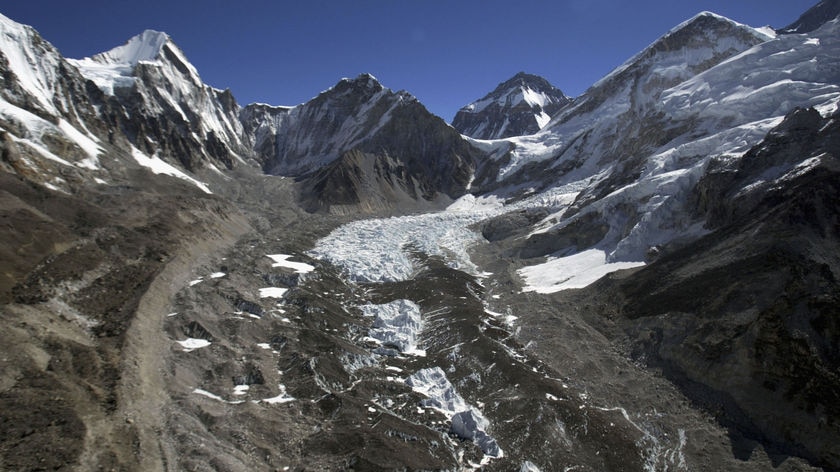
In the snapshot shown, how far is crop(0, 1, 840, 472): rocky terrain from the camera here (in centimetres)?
2119

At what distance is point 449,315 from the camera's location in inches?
1485

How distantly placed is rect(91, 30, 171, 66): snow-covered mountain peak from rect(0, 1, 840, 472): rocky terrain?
56384 millimetres

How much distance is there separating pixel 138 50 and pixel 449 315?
143 meters

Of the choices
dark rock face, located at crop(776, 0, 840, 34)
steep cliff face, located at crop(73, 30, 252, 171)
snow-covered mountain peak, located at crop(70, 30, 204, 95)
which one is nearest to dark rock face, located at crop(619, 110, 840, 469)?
steep cliff face, located at crop(73, 30, 252, 171)

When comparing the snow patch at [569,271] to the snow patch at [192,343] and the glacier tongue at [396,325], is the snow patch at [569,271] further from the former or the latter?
the snow patch at [192,343]

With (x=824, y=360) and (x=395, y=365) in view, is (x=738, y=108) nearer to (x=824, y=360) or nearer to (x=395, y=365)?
(x=824, y=360)

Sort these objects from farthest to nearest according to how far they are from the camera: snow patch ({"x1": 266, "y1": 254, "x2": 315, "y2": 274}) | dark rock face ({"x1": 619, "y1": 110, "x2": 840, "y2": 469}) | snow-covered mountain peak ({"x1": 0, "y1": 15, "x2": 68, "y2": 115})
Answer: snow-covered mountain peak ({"x1": 0, "y1": 15, "x2": 68, "y2": 115}) → snow patch ({"x1": 266, "y1": 254, "x2": 315, "y2": 274}) → dark rock face ({"x1": 619, "y1": 110, "x2": 840, "y2": 469})

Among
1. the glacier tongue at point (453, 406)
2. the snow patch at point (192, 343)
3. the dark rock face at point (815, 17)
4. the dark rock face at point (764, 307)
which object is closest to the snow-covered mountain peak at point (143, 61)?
the snow patch at point (192, 343)

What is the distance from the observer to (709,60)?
363 ft

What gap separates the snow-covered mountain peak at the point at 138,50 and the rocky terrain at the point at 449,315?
56384mm

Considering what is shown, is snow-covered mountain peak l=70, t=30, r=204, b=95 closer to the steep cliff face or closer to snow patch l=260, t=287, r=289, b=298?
the steep cliff face

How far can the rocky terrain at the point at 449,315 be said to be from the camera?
21.2 metres

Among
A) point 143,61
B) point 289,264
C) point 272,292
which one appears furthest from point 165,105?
point 272,292

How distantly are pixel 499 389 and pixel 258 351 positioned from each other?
1345 cm
